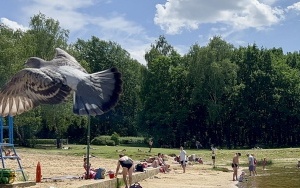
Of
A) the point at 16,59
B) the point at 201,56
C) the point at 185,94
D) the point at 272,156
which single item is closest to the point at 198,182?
the point at 272,156

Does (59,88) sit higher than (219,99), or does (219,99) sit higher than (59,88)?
(219,99)

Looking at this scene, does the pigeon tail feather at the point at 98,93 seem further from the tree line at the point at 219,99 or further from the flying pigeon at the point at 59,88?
the tree line at the point at 219,99

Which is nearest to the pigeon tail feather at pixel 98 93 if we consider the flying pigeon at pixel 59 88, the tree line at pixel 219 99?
the flying pigeon at pixel 59 88

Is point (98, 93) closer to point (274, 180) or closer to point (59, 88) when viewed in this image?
point (59, 88)

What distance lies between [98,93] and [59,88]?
72 cm

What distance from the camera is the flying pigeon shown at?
7.92m

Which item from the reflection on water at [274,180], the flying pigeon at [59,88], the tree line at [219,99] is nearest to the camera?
the flying pigeon at [59,88]

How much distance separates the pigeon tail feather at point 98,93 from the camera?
7.92 meters

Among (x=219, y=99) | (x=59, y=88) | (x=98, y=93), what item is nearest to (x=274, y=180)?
(x=98, y=93)

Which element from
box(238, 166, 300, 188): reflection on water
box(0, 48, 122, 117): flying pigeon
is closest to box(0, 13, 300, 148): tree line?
box(238, 166, 300, 188): reflection on water

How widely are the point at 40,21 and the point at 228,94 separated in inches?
1127

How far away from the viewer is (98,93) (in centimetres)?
837

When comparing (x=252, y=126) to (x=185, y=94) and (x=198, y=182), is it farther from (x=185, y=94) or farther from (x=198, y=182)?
(x=198, y=182)

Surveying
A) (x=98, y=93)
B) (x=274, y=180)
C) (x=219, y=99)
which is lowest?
(x=274, y=180)
